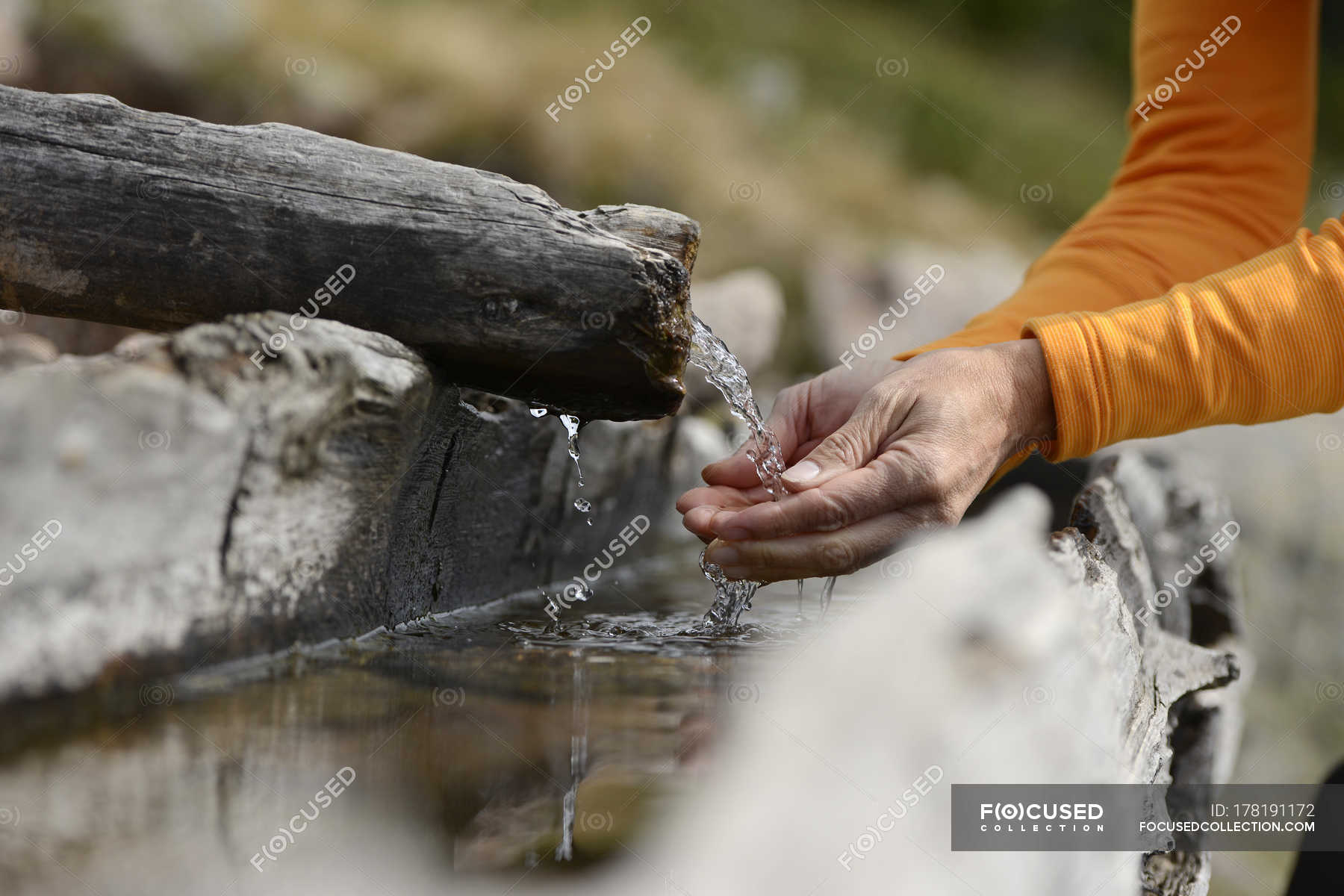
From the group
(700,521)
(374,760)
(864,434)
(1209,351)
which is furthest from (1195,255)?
(374,760)

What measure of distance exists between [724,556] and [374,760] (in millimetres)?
527

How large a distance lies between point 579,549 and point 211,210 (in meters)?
1.07

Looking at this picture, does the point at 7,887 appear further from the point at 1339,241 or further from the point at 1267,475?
the point at 1267,475

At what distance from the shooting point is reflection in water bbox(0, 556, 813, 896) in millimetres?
750

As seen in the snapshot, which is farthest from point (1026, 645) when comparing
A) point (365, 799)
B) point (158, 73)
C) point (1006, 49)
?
point (1006, 49)

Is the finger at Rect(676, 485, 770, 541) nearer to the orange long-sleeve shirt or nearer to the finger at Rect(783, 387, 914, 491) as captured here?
the finger at Rect(783, 387, 914, 491)

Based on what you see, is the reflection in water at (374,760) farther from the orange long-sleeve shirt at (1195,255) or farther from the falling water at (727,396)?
the orange long-sleeve shirt at (1195,255)

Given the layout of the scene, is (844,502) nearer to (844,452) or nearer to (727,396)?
(844,452)

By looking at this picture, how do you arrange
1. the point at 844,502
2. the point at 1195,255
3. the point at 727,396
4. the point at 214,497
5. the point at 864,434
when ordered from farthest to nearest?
the point at 1195,255 < the point at 727,396 < the point at 864,434 < the point at 844,502 < the point at 214,497

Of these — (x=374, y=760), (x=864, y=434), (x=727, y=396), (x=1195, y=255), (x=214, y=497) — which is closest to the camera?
(x=374, y=760)

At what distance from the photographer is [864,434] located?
1.28 m

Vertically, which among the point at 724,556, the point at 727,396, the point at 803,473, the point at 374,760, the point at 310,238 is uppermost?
the point at 310,238

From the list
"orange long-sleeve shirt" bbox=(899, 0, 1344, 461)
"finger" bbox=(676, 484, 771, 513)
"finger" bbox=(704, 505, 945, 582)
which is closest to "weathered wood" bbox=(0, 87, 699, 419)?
"finger" bbox=(676, 484, 771, 513)

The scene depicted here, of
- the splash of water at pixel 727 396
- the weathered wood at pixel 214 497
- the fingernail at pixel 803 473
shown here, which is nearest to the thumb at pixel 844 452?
the fingernail at pixel 803 473
